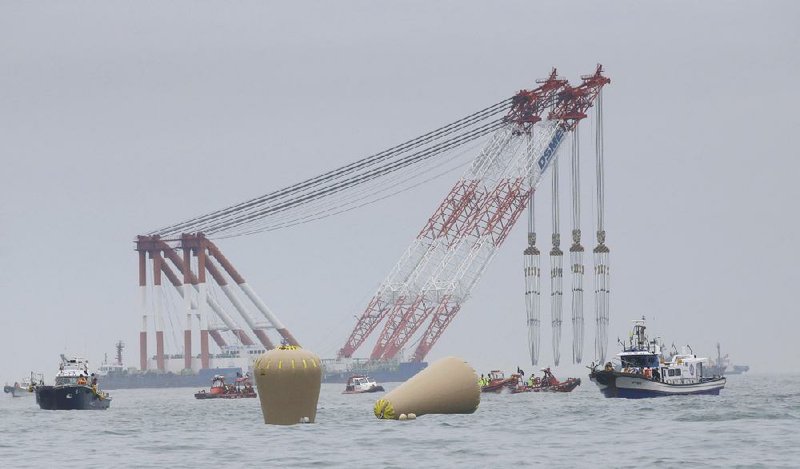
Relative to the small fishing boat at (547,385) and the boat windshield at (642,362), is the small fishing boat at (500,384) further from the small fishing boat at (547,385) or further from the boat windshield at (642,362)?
the boat windshield at (642,362)

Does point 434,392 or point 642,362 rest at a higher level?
point 642,362

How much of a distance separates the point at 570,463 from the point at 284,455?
1372 cm

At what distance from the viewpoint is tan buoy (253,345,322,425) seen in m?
92.9

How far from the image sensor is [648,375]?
455ft

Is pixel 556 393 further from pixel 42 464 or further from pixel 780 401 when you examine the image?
pixel 42 464

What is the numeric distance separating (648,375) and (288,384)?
5320 cm

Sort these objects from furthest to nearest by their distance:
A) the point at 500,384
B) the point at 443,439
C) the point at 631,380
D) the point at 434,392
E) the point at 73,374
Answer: the point at 500,384, the point at 73,374, the point at 631,380, the point at 434,392, the point at 443,439

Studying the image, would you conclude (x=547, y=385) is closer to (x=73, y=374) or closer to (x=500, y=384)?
(x=500, y=384)

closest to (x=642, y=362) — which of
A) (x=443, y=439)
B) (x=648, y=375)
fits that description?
(x=648, y=375)

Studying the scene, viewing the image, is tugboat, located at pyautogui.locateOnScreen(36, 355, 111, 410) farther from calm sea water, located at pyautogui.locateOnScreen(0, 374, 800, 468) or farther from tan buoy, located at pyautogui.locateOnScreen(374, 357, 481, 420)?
tan buoy, located at pyautogui.locateOnScreen(374, 357, 481, 420)

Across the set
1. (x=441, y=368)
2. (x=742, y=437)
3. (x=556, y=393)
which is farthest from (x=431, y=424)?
(x=556, y=393)

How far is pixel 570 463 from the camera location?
67.9 meters

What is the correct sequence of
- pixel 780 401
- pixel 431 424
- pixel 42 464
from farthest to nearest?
pixel 780 401 → pixel 431 424 → pixel 42 464

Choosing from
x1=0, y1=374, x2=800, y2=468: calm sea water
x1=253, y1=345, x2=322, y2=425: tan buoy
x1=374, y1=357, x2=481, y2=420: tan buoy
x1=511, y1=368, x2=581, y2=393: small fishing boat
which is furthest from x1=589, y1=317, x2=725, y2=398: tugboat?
x1=253, y1=345, x2=322, y2=425: tan buoy
